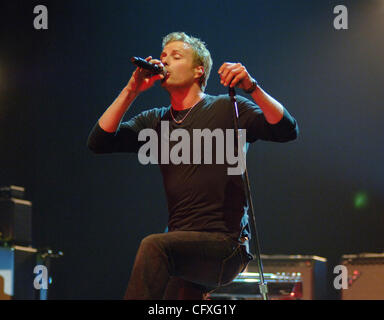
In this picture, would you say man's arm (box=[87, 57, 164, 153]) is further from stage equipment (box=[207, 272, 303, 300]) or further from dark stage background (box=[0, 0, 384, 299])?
dark stage background (box=[0, 0, 384, 299])

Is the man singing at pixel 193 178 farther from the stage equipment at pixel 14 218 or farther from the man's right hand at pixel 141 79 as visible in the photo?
the stage equipment at pixel 14 218

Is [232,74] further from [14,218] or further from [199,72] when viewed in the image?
[14,218]

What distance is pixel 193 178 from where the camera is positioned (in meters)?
2.20

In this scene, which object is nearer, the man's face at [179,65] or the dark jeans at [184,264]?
the dark jeans at [184,264]

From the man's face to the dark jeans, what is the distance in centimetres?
78

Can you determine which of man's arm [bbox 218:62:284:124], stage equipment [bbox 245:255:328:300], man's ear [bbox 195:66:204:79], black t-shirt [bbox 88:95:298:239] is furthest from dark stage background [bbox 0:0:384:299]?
man's arm [bbox 218:62:284:124]

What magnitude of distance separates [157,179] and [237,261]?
169 inches

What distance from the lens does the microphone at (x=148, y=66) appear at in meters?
2.28

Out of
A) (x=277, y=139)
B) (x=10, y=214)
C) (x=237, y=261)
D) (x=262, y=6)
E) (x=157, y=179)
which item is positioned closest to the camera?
(x=237, y=261)

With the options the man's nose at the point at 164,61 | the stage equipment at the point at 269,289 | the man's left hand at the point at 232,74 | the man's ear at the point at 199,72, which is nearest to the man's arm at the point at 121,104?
the man's nose at the point at 164,61

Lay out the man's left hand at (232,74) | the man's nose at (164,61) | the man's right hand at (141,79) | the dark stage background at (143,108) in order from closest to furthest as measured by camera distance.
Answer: the man's left hand at (232,74) → the man's right hand at (141,79) → the man's nose at (164,61) → the dark stage background at (143,108)

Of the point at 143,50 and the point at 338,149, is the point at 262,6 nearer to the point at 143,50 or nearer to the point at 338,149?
the point at 143,50

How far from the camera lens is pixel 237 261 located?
207cm
